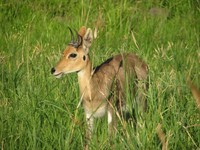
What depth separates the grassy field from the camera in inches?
189

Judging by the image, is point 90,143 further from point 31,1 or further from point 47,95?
point 31,1

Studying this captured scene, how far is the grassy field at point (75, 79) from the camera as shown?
4797 millimetres

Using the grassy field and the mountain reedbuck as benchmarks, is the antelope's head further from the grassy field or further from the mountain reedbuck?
the grassy field

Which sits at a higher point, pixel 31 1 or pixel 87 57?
pixel 87 57

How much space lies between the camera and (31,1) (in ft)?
36.3

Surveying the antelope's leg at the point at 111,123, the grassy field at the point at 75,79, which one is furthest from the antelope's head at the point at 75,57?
the antelope's leg at the point at 111,123

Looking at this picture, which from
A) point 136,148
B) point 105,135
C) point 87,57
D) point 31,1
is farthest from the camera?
point 31,1

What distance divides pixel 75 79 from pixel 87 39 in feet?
1.64

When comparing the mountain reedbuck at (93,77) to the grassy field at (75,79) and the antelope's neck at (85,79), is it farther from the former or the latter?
the grassy field at (75,79)

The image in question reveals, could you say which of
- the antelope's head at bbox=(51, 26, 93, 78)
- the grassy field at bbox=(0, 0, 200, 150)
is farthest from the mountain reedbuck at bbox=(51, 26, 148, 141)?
the grassy field at bbox=(0, 0, 200, 150)

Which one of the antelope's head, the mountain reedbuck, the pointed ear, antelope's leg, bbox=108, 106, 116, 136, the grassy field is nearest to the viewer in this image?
the grassy field

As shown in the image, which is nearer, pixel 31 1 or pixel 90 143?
pixel 90 143

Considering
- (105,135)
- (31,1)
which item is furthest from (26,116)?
(31,1)

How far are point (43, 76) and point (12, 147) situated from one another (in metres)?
1.48
